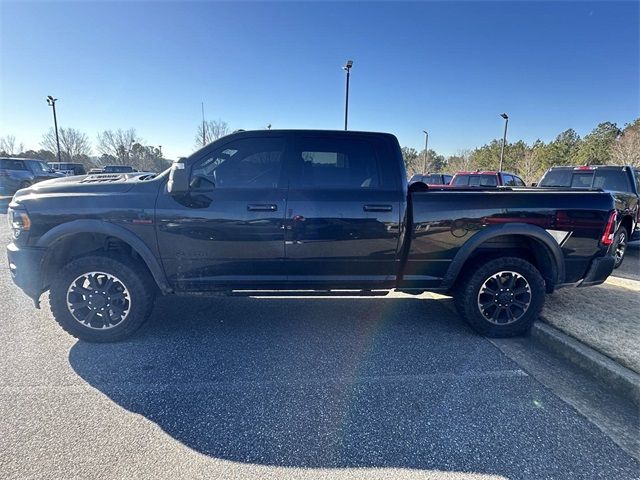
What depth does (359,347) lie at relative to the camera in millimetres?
3404

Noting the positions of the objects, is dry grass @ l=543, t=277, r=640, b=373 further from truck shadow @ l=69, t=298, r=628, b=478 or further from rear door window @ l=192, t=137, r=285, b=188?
rear door window @ l=192, t=137, r=285, b=188

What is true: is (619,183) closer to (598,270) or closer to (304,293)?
(598,270)

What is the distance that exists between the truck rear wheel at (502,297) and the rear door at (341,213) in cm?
91

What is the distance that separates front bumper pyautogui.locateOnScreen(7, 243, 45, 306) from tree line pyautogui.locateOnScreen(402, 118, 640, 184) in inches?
985

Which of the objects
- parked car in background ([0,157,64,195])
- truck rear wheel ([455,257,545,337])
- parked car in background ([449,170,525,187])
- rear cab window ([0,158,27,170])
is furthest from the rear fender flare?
rear cab window ([0,158,27,170])

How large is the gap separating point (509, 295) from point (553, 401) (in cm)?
119

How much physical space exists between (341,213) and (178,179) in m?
1.57

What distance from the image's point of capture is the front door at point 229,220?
3248mm

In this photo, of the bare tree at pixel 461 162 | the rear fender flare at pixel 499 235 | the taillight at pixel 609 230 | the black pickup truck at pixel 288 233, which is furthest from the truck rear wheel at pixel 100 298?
the bare tree at pixel 461 162

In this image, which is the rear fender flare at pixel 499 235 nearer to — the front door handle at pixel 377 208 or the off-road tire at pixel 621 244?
the front door handle at pixel 377 208

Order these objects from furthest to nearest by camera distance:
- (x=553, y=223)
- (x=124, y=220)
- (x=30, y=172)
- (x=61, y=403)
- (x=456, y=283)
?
(x=30, y=172)
(x=456, y=283)
(x=553, y=223)
(x=124, y=220)
(x=61, y=403)

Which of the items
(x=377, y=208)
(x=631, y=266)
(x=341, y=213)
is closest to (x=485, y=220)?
(x=377, y=208)

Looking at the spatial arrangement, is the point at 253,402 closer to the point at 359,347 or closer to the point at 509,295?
the point at 359,347

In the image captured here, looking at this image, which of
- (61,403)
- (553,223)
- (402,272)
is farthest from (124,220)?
(553,223)
